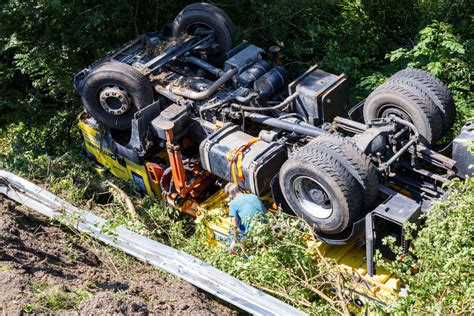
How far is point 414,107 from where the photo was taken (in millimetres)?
6652

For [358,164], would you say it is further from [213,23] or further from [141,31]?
[141,31]

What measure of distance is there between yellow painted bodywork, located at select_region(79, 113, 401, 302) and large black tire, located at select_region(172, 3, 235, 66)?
1771 mm

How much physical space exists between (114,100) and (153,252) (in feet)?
7.04

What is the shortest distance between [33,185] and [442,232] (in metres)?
4.43

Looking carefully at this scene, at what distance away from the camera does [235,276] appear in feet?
19.9

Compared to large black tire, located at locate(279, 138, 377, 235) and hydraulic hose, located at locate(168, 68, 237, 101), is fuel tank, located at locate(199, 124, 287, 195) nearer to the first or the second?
large black tire, located at locate(279, 138, 377, 235)

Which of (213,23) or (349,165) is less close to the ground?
(213,23)

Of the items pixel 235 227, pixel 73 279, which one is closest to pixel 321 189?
pixel 235 227

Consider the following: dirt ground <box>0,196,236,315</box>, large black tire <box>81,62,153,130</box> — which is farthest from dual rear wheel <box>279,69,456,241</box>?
large black tire <box>81,62,153,130</box>

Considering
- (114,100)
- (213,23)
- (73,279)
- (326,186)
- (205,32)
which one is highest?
(213,23)

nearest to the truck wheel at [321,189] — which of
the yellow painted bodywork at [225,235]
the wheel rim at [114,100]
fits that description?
the yellow painted bodywork at [225,235]

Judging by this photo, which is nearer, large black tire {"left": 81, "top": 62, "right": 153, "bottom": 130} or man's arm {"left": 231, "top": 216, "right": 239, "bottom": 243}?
man's arm {"left": 231, "top": 216, "right": 239, "bottom": 243}

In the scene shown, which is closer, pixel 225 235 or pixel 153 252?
pixel 153 252

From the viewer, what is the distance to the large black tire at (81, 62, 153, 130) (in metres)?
7.39
